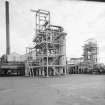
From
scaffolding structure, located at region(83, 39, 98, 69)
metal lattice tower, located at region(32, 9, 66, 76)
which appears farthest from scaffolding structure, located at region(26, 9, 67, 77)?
scaffolding structure, located at region(83, 39, 98, 69)

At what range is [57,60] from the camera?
742 inches

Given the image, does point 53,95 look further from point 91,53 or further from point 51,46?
point 91,53

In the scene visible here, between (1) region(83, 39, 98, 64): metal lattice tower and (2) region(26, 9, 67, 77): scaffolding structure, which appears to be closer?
(2) region(26, 9, 67, 77): scaffolding structure

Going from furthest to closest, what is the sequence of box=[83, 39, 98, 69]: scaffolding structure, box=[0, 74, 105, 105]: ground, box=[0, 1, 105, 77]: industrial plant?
1. box=[83, 39, 98, 69]: scaffolding structure
2. box=[0, 1, 105, 77]: industrial plant
3. box=[0, 74, 105, 105]: ground

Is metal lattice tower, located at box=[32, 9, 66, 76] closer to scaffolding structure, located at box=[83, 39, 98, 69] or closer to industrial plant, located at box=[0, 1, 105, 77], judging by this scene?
industrial plant, located at box=[0, 1, 105, 77]

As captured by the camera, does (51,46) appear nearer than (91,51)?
Yes

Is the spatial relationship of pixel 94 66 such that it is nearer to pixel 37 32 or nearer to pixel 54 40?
pixel 54 40

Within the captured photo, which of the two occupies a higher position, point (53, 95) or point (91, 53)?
point (91, 53)

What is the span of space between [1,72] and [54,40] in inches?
397

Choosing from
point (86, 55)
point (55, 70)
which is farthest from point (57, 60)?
point (86, 55)

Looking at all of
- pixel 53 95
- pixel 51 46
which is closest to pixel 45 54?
pixel 51 46

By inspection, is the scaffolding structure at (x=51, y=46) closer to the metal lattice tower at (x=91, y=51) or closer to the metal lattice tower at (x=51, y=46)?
the metal lattice tower at (x=51, y=46)

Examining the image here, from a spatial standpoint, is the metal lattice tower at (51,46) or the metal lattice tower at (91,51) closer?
the metal lattice tower at (51,46)

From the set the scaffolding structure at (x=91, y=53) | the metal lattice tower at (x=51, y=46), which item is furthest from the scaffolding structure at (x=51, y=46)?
the scaffolding structure at (x=91, y=53)
